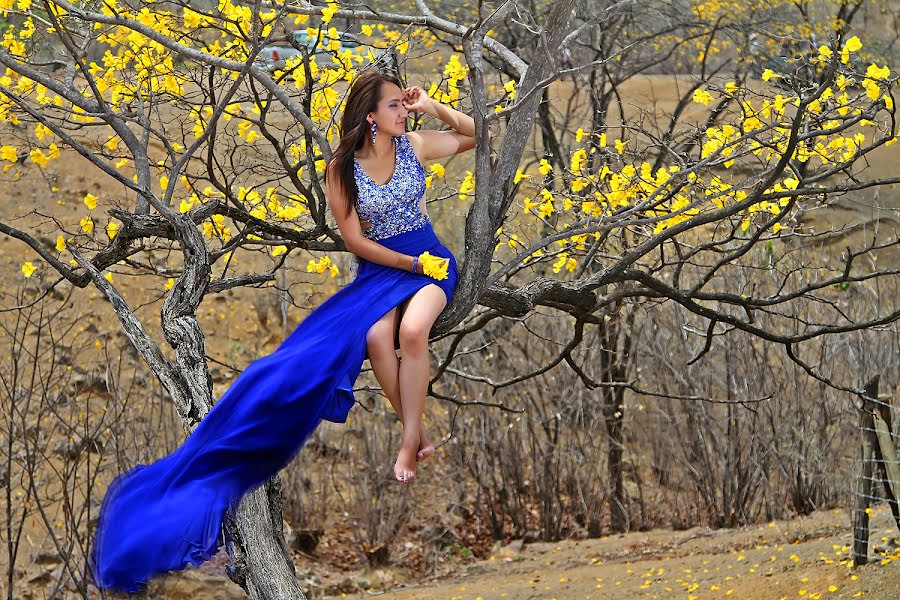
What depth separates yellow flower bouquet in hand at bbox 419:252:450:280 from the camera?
3.25 meters

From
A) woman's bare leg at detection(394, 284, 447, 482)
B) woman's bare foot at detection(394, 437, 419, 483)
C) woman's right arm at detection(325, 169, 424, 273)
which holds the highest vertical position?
woman's right arm at detection(325, 169, 424, 273)

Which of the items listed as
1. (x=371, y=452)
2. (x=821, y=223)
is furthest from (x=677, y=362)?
(x=821, y=223)

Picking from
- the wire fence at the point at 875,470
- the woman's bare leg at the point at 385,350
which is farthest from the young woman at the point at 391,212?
the wire fence at the point at 875,470

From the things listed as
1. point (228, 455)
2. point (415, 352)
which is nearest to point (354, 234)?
point (415, 352)

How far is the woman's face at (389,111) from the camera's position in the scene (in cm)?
343

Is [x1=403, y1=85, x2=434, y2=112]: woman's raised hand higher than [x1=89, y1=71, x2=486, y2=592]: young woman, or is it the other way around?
[x1=403, y1=85, x2=434, y2=112]: woman's raised hand

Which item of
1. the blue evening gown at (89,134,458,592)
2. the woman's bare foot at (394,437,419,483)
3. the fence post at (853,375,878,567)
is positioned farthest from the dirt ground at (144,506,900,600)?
the blue evening gown at (89,134,458,592)

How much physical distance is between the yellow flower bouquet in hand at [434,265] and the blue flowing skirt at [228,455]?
0.09 m

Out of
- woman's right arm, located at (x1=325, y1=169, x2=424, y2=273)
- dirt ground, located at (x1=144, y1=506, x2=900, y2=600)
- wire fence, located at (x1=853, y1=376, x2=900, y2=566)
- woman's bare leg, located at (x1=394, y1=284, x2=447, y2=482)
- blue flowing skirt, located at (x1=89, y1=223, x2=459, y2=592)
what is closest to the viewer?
blue flowing skirt, located at (x1=89, y1=223, x2=459, y2=592)

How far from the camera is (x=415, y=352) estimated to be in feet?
10.5

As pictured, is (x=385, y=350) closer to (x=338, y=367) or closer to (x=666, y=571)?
(x=338, y=367)

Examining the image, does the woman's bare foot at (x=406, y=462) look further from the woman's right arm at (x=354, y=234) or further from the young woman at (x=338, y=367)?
the woman's right arm at (x=354, y=234)

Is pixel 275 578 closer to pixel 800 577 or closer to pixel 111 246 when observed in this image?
pixel 111 246

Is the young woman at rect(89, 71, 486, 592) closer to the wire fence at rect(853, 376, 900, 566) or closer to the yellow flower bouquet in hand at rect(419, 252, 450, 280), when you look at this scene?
→ the yellow flower bouquet in hand at rect(419, 252, 450, 280)
